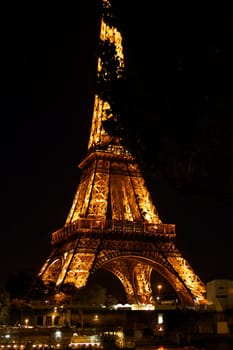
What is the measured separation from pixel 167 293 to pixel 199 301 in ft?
144

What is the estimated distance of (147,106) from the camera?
1327 centimetres

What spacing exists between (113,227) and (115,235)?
0.74m

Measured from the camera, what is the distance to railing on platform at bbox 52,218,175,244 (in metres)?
39.9

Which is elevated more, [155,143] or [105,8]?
[105,8]

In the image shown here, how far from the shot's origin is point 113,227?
4112 cm

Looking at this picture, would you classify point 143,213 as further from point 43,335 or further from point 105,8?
point 105,8

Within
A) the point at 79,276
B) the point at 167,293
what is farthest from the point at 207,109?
the point at 167,293

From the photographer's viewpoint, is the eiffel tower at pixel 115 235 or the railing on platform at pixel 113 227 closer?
the eiffel tower at pixel 115 235

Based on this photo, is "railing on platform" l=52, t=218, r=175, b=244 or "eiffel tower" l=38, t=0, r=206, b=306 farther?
"railing on platform" l=52, t=218, r=175, b=244

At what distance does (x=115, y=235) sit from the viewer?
4075 cm

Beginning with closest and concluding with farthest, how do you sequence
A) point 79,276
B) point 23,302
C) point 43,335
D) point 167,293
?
1. point 43,335
2. point 79,276
3. point 23,302
4. point 167,293

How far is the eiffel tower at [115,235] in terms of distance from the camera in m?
38.7

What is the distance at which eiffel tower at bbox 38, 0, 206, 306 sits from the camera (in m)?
38.7

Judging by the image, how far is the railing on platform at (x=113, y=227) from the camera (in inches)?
1572
